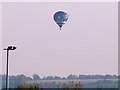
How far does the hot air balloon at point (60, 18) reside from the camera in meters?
53.4

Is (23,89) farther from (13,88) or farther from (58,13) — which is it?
(58,13)

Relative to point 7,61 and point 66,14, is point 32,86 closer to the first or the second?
point 7,61

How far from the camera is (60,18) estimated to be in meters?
53.4

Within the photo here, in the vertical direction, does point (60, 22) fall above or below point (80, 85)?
above

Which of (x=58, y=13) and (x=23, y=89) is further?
(x=58, y=13)

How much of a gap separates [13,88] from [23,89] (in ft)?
8.05

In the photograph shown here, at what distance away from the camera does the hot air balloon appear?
53.4 m

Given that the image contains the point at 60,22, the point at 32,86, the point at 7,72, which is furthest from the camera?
the point at 60,22

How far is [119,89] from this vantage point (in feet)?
182

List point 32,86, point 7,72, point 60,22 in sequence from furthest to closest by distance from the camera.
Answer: point 60,22 < point 32,86 < point 7,72

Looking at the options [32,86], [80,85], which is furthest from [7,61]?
[80,85]

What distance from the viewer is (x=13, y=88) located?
51.2 meters

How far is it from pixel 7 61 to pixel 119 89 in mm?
13230

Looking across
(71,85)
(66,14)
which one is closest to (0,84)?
(71,85)
